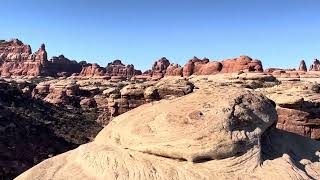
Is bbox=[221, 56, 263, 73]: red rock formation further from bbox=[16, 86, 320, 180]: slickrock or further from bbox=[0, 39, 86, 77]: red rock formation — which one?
bbox=[16, 86, 320, 180]: slickrock

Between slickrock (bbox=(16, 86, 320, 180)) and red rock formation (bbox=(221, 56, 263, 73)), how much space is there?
94.8 metres

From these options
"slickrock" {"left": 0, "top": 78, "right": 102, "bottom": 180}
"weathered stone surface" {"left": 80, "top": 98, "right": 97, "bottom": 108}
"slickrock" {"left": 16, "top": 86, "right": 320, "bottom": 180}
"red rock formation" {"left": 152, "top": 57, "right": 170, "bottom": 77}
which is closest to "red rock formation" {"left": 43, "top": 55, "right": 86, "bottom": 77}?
"red rock formation" {"left": 152, "top": 57, "right": 170, "bottom": 77}

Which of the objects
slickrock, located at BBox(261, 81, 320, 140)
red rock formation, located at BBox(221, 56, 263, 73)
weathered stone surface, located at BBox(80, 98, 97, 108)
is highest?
red rock formation, located at BBox(221, 56, 263, 73)

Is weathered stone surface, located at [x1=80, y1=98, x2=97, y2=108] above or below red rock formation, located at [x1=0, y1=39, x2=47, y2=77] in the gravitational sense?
below

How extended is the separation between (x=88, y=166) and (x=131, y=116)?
168 cm

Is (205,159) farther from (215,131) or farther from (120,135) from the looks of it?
(120,135)

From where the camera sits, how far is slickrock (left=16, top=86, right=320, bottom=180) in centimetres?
739

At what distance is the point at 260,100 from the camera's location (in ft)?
29.0

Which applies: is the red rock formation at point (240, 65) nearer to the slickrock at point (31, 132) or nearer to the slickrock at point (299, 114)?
the slickrock at point (31, 132)

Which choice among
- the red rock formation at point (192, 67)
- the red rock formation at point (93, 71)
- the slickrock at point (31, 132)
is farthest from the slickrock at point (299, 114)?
the red rock formation at point (93, 71)

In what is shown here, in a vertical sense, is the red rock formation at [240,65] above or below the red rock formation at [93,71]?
above

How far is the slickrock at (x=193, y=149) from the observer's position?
7.39m

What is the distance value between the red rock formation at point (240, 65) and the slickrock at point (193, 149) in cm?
9482

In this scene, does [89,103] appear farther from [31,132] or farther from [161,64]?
[161,64]
